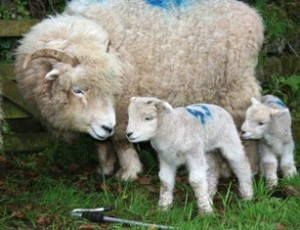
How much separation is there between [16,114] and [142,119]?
214cm

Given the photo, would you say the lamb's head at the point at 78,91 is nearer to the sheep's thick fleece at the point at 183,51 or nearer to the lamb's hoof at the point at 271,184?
the sheep's thick fleece at the point at 183,51

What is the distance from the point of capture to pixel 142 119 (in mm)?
5137

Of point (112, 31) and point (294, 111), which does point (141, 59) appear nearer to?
point (112, 31)

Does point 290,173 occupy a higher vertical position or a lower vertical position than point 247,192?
lower

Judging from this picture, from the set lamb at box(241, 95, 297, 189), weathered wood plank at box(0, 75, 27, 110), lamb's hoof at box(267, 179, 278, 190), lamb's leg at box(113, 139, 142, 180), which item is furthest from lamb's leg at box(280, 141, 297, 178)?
weathered wood plank at box(0, 75, 27, 110)

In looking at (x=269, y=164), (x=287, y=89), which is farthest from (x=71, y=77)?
(x=287, y=89)

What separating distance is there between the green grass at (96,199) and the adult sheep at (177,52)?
363mm

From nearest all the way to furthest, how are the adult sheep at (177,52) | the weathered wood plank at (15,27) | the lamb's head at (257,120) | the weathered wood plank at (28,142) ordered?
the lamb's head at (257,120), the adult sheep at (177,52), the weathered wood plank at (15,27), the weathered wood plank at (28,142)

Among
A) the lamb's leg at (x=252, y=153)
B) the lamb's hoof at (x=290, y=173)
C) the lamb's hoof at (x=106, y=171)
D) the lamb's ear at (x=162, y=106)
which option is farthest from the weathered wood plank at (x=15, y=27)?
the lamb's hoof at (x=290, y=173)

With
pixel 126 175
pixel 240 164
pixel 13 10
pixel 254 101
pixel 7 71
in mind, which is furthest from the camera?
pixel 13 10

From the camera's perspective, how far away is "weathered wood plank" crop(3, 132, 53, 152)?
7.03m

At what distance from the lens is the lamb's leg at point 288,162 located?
244 inches

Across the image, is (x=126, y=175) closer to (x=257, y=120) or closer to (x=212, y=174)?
(x=212, y=174)

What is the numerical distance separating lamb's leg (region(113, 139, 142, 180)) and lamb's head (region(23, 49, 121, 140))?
746 mm
